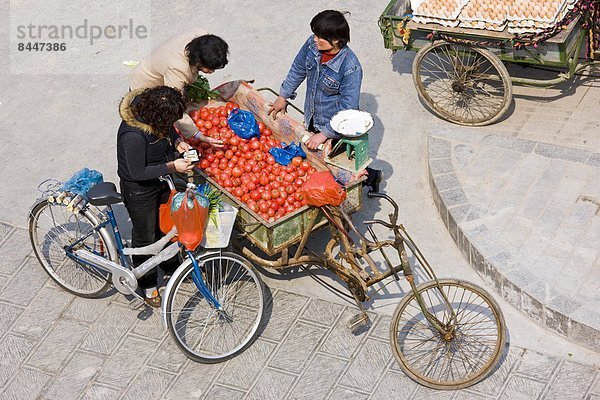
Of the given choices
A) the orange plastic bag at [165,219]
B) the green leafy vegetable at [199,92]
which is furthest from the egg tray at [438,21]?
the orange plastic bag at [165,219]

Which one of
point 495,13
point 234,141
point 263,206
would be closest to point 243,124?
point 234,141

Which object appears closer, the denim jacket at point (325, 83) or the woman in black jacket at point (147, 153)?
Result: the woman in black jacket at point (147, 153)

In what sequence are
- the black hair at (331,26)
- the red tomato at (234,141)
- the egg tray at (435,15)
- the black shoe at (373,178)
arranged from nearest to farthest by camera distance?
the black hair at (331,26) → the red tomato at (234,141) → the black shoe at (373,178) → the egg tray at (435,15)

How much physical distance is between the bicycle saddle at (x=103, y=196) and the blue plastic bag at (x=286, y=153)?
1419 millimetres

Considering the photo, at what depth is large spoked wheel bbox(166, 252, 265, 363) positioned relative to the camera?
273 inches

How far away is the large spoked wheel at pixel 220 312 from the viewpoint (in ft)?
22.7

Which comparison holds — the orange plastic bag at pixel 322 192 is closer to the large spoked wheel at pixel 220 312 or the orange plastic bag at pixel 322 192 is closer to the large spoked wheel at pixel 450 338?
the large spoked wheel at pixel 220 312

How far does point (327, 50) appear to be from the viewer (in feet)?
24.4

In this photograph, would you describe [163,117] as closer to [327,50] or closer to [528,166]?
[327,50]

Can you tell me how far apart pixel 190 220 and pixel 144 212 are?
2.12 ft

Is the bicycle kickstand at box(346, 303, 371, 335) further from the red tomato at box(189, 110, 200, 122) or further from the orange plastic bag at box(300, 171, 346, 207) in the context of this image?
the red tomato at box(189, 110, 200, 122)

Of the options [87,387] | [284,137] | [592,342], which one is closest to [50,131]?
[284,137]

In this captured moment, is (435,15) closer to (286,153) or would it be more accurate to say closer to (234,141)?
(286,153)

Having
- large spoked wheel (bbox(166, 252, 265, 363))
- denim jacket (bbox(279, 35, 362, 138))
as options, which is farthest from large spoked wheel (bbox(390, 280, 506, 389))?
denim jacket (bbox(279, 35, 362, 138))
